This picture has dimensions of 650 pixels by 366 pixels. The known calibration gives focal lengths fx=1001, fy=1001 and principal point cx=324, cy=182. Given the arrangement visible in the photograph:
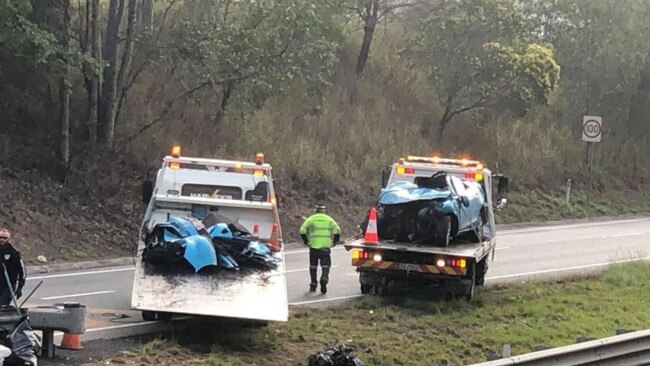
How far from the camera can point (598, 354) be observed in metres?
9.92

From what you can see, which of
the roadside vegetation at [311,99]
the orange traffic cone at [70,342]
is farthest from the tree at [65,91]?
the orange traffic cone at [70,342]

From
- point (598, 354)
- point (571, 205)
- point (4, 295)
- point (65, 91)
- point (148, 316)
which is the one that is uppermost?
point (65, 91)

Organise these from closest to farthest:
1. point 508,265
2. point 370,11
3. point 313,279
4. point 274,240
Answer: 1. point 274,240
2. point 313,279
3. point 508,265
4. point 370,11

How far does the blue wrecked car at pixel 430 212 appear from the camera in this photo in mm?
15883

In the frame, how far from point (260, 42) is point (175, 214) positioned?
12079 millimetres

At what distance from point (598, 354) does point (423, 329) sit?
4.07 m

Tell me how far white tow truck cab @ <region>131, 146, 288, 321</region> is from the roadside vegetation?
243 inches

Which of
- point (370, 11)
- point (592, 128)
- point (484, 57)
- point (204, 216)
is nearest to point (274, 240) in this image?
point (204, 216)

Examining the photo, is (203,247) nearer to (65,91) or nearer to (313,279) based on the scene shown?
(313,279)

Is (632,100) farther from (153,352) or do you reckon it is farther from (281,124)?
(153,352)

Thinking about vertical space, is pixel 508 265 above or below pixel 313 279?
below

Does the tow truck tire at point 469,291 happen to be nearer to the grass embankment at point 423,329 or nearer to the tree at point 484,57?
the grass embankment at point 423,329

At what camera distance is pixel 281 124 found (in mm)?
32781

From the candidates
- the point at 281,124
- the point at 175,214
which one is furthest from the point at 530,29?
the point at 175,214
